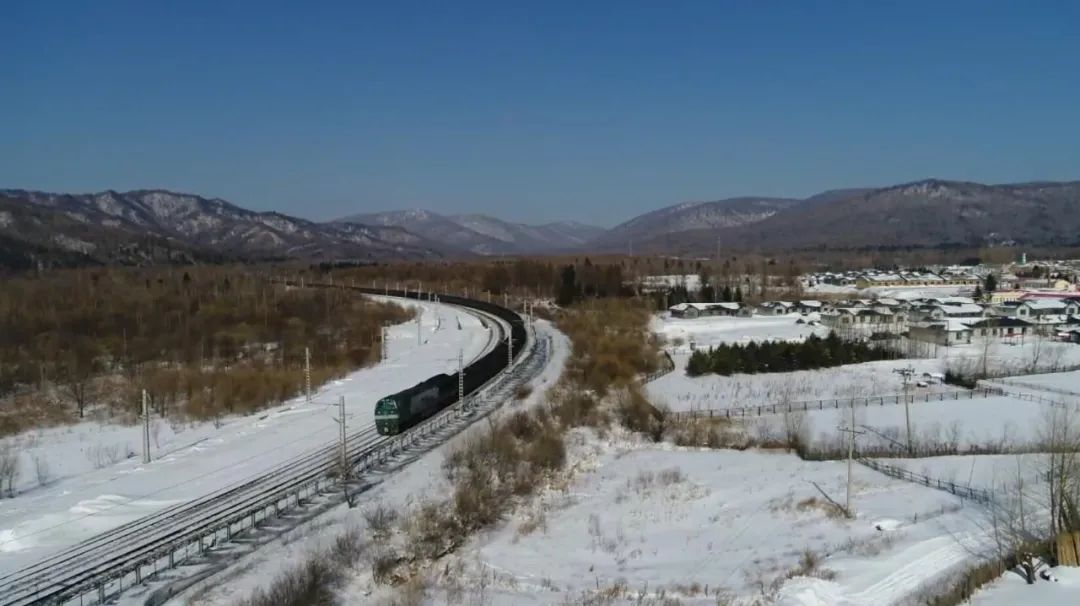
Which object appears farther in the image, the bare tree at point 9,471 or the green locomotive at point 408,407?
the green locomotive at point 408,407

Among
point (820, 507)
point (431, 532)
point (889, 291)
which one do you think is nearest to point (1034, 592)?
point (820, 507)

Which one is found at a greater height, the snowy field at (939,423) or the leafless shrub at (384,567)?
the leafless shrub at (384,567)

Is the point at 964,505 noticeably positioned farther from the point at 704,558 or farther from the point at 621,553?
the point at 621,553

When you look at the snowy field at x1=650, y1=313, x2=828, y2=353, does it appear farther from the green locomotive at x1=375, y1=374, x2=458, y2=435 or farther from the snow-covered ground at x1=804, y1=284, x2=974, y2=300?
the snow-covered ground at x1=804, y1=284, x2=974, y2=300

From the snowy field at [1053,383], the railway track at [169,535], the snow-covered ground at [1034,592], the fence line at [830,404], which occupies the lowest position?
the fence line at [830,404]

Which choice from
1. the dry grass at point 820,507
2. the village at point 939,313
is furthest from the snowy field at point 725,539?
the village at point 939,313

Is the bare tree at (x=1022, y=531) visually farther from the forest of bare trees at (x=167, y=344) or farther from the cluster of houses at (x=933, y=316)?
the cluster of houses at (x=933, y=316)

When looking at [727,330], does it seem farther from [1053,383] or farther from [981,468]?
[981,468]

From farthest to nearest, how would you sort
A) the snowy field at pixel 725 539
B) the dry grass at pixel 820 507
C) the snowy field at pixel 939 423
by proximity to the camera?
the snowy field at pixel 939 423 → the dry grass at pixel 820 507 → the snowy field at pixel 725 539
